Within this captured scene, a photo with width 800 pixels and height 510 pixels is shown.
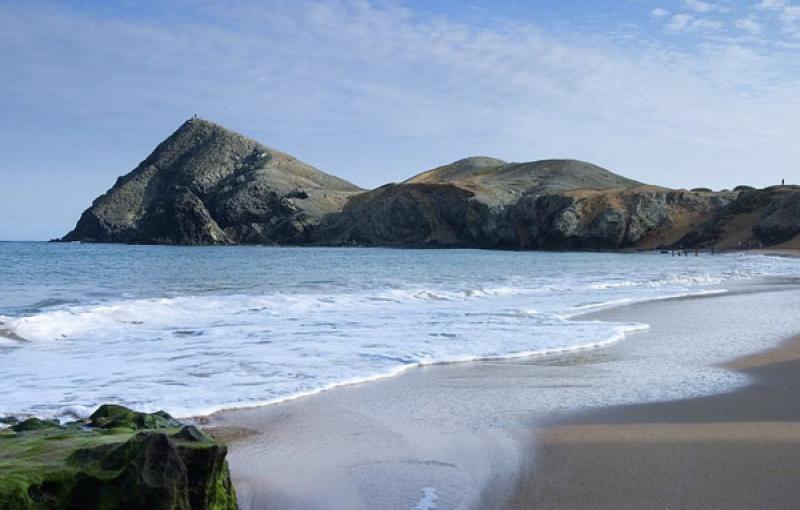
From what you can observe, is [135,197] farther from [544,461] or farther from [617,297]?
[544,461]

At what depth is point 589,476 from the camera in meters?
4.75

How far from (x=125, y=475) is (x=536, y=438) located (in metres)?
3.35

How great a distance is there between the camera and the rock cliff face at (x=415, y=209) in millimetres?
89125

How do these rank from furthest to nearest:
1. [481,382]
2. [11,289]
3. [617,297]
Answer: [11,289]
[617,297]
[481,382]

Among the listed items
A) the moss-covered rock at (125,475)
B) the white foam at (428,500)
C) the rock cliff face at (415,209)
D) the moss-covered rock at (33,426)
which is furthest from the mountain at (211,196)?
the moss-covered rock at (125,475)

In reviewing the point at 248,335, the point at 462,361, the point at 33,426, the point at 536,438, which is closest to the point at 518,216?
the point at 248,335

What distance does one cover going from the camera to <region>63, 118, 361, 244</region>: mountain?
12500 cm

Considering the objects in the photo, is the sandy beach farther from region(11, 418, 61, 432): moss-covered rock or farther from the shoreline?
region(11, 418, 61, 432): moss-covered rock

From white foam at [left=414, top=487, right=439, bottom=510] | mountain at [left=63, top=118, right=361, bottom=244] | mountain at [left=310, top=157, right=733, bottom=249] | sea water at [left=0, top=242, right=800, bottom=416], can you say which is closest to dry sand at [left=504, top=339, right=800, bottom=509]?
white foam at [left=414, top=487, right=439, bottom=510]

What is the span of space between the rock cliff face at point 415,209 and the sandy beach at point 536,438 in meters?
74.0

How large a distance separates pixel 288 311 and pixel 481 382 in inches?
372

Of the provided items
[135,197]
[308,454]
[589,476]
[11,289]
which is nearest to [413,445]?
[308,454]

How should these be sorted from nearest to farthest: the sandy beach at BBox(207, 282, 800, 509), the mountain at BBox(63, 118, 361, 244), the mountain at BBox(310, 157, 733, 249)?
1. the sandy beach at BBox(207, 282, 800, 509)
2. the mountain at BBox(310, 157, 733, 249)
3. the mountain at BBox(63, 118, 361, 244)

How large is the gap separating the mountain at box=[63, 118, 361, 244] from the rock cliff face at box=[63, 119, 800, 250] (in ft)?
0.93
